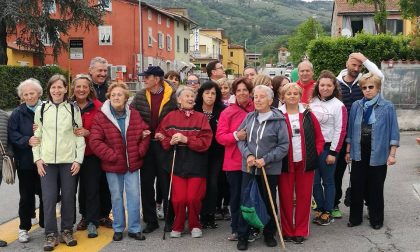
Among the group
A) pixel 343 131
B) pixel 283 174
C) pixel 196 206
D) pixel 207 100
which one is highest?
pixel 207 100

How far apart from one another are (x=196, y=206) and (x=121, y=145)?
113 centimetres

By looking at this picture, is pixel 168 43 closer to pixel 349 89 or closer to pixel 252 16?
pixel 349 89

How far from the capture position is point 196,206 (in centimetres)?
577

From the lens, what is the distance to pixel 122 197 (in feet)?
19.0

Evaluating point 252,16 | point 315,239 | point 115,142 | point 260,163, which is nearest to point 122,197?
point 115,142

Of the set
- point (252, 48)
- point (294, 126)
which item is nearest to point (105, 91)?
point (294, 126)

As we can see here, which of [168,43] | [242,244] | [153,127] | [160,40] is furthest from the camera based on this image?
[168,43]

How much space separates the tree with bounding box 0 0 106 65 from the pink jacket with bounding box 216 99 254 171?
2320 cm

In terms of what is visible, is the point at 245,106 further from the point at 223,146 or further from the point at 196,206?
the point at 196,206

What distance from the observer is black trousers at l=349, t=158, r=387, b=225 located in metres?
5.98

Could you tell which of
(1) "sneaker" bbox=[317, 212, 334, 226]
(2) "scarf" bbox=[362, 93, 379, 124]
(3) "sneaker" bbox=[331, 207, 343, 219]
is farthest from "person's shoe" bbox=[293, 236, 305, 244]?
(2) "scarf" bbox=[362, 93, 379, 124]

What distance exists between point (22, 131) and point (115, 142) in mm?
1044

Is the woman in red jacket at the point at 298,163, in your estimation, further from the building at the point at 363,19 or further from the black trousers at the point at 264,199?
the building at the point at 363,19

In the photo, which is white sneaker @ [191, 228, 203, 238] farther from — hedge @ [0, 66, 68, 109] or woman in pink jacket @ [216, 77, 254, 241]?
hedge @ [0, 66, 68, 109]
